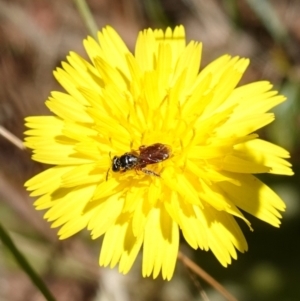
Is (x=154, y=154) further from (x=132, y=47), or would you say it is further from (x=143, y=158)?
(x=132, y=47)

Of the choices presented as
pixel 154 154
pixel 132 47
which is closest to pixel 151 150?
pixel 154 154

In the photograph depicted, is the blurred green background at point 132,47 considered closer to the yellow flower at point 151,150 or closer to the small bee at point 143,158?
the yellow flower at point 151,150

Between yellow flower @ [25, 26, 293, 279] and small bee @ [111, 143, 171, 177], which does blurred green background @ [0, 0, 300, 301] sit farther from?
small bee @ [111, 143, 171, 177]

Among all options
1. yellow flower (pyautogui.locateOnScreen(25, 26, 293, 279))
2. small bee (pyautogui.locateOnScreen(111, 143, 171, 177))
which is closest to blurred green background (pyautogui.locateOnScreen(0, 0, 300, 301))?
yellow flower (pyautogui.locateOnScreen(25, 26, 293, 279))

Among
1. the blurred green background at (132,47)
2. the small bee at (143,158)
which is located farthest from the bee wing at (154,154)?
the blurred green background at (132,47)

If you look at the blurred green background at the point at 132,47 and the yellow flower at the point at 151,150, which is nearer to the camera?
the yellow flower at the point at 151,150

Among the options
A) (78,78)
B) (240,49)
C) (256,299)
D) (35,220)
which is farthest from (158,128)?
(240,49)
